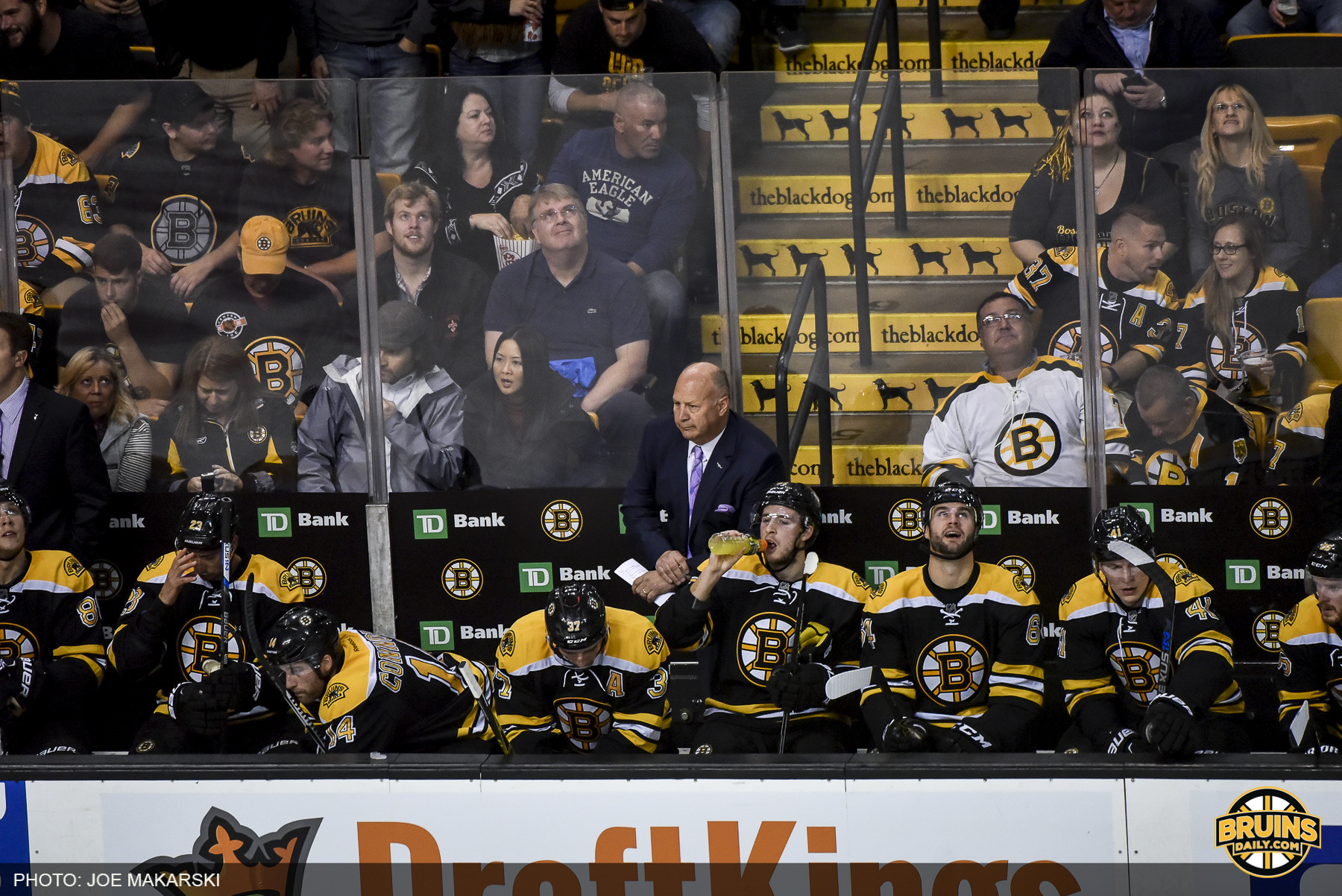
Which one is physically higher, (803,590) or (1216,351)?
(1216,351)

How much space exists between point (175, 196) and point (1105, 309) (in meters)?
4.24

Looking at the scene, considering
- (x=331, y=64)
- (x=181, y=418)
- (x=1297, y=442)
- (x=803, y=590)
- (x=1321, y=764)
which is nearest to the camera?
(x=1321, y=764)

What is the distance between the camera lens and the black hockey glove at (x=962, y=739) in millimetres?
5561

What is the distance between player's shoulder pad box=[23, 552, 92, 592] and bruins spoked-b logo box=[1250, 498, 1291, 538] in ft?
16.8

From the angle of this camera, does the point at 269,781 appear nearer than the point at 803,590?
Yes

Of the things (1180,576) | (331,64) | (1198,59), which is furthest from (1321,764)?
(331,64)

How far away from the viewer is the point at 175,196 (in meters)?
6.91

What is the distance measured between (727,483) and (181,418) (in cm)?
262

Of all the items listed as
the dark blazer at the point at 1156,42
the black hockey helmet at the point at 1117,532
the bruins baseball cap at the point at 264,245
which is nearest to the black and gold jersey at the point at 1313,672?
the black hockey helmet at the point at 1117,532

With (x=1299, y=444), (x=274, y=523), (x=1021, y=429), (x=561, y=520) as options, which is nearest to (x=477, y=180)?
(x=561, y=520)

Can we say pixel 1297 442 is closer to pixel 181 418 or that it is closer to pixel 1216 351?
pixel 1216 351

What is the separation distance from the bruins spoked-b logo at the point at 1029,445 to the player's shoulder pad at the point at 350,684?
283 cm

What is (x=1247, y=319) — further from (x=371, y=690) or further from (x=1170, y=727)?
(x=371, y=690)

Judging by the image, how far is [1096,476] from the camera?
6.43 meters
